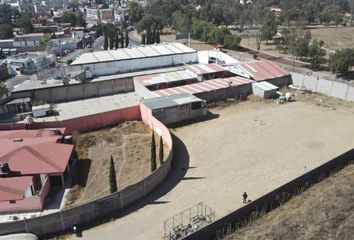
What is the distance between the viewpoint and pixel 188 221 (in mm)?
19297

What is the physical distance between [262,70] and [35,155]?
98.3 ft

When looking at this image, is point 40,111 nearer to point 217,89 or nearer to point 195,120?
point 195,120

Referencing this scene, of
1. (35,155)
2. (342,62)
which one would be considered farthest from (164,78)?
(342,62)

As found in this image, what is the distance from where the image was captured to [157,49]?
5109 centimetres

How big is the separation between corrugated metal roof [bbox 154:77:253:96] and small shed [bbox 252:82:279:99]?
1092mm

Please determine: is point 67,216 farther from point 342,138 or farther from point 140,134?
point 342,138

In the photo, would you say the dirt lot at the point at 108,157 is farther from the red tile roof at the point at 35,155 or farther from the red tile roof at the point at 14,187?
the red tile roof at the point at 14,187

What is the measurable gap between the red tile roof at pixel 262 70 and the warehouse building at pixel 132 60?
9.95 m

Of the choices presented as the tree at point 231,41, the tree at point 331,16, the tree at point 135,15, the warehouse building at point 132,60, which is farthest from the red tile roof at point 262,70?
the tree at point 135,15

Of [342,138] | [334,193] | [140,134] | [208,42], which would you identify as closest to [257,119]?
[342,138]

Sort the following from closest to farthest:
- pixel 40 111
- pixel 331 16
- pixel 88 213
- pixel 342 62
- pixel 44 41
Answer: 1. pixel 88 213
2. pixel 40 111
3. pixel 342 62
4. pixel 44 41
5. pixel 331 16

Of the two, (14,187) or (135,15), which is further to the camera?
(135,15)

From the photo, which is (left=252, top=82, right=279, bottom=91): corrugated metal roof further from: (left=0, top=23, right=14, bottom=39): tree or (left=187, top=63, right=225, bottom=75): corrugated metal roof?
(left=0, top=23, right=14, bottom=39): tree

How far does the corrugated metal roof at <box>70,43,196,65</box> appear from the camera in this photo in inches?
1801
